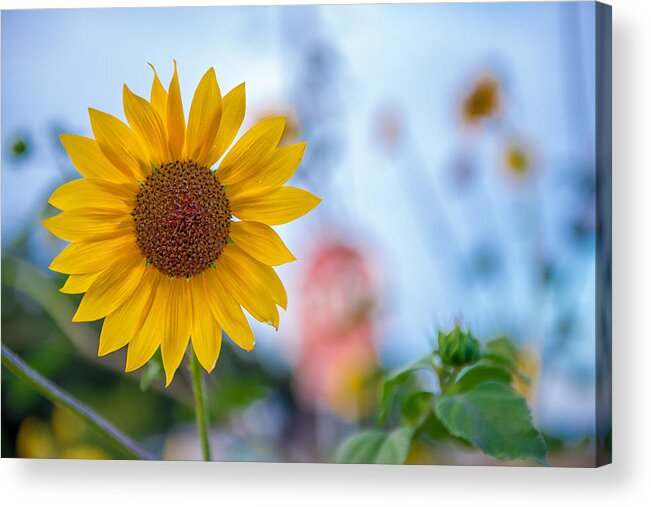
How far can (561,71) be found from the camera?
1991 mm

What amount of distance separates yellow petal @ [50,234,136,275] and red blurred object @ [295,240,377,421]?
0.30 meters

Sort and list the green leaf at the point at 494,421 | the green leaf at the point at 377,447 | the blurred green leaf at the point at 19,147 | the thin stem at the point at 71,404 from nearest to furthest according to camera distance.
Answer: the thin stem at the point at 71,404, the green leaf at the point at 494,421, the green leaf at the point at 377,447, the blurred green leaf at the point at 19,147

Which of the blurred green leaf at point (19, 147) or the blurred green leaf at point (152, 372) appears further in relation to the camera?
the blurred green leaf at point (19, 147)

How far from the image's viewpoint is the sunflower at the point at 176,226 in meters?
1.91

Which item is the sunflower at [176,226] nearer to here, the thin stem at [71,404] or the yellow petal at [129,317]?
the yellow petal at [129,317]

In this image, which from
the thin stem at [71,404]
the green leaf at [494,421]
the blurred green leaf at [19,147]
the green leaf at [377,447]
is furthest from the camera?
the blurred green leaf at [19,147]

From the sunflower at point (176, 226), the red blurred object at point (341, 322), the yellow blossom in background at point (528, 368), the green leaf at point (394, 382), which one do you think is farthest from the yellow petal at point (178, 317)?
the yellow blossom in background at point (528, 368)

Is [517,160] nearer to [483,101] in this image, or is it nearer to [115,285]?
[483,101]

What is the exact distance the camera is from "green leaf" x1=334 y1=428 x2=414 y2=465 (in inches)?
77.4

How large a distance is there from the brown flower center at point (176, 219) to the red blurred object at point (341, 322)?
0.68 feet

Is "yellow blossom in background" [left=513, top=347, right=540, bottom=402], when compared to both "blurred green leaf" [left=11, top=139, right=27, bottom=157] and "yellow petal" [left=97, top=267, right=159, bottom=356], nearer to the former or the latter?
"yellow petal" [left=97, top=267, right=159, bottom=356]

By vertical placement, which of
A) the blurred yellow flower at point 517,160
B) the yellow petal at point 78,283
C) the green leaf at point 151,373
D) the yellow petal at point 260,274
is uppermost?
the blurred yellow flower at point 517,160

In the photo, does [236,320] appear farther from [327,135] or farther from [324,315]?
[327,135]

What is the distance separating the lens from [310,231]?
6.70 feet
